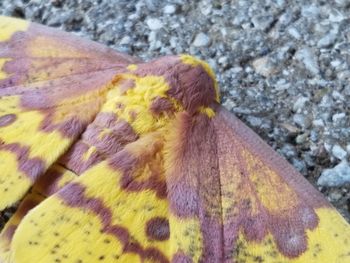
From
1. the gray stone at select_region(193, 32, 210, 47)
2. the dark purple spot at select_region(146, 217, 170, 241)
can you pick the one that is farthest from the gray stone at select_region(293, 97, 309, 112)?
the dark purple spot at select_region(146, 217, 170, 241)

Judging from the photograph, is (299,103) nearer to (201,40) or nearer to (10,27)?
(201,40)

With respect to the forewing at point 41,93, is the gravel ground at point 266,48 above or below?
below

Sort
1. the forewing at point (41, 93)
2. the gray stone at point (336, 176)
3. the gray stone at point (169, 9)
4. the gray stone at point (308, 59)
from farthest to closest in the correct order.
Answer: the gray stone at point (169, 9) < the gray stone at point (308, 59) < the gray stone at point (336, 176) < the forewing at point (41, 93)

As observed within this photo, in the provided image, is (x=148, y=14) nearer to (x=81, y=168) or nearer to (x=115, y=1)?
(x=115, y=1)

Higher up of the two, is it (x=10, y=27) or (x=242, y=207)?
(x=10, y=27)

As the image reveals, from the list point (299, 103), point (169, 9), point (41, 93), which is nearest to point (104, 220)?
point (41, 93)

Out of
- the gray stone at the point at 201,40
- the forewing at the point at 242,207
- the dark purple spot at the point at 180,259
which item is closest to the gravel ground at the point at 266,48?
the gray stone at the point at 201,40

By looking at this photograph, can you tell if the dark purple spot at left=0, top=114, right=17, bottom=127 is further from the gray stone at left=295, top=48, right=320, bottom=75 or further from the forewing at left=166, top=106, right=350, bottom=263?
the gray stone at left=295, top=48, right=320, bottom=75

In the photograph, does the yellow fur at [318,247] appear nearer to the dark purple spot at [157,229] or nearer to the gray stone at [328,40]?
the dark purple spot at [157,229]
